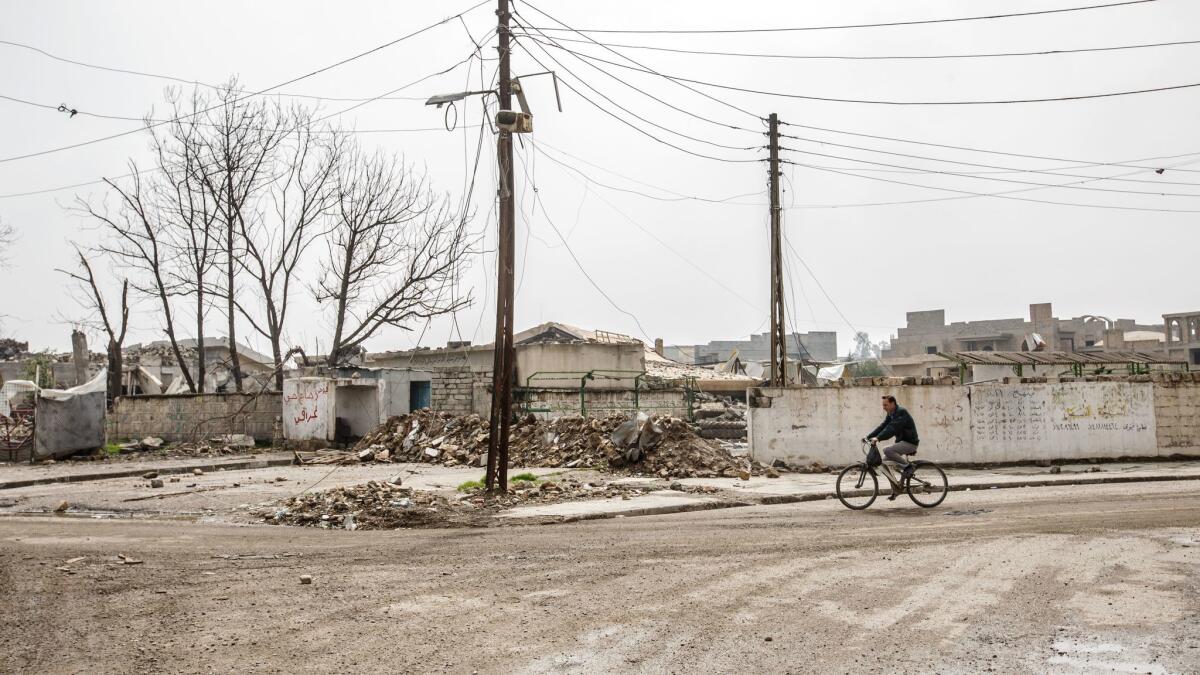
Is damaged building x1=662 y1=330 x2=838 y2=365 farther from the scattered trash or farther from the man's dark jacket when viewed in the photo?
the man's dark jacket

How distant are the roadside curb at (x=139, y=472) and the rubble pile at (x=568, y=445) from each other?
5.17 feet

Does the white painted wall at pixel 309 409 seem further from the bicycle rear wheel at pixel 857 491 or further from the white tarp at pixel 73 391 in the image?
the bicycle rear wheel at pixel 857 491

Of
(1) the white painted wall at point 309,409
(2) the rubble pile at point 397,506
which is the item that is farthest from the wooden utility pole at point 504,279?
(1) the white painted wall at point 309,409

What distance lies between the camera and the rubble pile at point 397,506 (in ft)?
43.2

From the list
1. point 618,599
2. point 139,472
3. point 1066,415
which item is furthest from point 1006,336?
point 618,599

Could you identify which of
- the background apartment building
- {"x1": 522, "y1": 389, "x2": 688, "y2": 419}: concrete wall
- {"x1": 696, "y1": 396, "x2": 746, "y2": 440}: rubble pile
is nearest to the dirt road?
{"x1": 522, "y1": 389, "x2": 688, "y2": 419}: concrete wall

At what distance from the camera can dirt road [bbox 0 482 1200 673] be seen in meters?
5.76

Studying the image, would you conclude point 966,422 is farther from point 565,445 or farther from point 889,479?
point 565,445

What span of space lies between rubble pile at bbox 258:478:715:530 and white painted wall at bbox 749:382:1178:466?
6750 millimetres

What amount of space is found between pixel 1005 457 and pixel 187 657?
67.4 feet

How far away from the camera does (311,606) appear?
7066 millimetres

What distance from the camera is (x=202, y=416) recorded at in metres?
31.5

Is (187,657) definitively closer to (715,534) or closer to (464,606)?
(464,606)

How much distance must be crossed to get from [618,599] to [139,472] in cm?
1916
